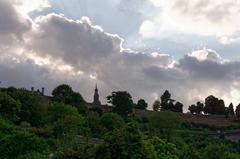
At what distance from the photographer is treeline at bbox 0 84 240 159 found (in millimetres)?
41844

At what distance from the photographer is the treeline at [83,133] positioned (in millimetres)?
41844

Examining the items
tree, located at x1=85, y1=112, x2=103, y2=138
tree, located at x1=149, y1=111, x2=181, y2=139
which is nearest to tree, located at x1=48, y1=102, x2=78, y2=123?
tree, located at x1=85, y1=112, x2=103, y2=138

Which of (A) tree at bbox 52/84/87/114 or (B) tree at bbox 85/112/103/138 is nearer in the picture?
(B) tree at bbox 85/112/103/138

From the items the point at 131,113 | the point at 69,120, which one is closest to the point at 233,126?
the point at 131,113

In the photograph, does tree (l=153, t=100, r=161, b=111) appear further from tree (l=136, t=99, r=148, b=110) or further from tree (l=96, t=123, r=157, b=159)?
tree (l=96, t=123, r=157, b=159)

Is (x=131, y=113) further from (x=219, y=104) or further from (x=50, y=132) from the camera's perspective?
(x=50, y=132)

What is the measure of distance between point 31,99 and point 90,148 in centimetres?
4552

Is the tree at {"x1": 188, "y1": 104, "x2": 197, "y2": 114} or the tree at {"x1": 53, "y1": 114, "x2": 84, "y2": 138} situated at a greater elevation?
the tree at {"x1": 188, "y1": 104, "x2": 197, "y2": 114}

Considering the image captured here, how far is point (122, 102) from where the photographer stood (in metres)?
110

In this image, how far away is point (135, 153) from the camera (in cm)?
4119

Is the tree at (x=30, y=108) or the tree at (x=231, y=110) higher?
the tree at (x=231, y=110)

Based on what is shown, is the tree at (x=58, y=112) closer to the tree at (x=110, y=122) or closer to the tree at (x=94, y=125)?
the tree at (x=94, y=125)

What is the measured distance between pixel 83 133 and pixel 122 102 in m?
31.4

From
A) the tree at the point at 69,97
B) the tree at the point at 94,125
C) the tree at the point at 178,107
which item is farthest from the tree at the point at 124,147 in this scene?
the tree at the point at 178,107
